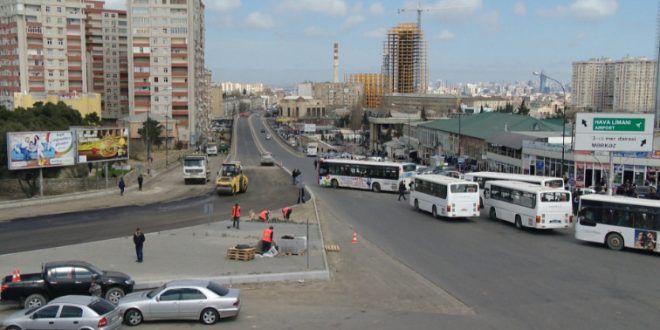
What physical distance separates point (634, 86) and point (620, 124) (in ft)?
522

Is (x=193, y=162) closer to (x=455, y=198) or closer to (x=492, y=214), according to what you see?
(x=455, y=198)

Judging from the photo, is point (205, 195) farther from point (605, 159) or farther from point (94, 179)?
point (605, 159)

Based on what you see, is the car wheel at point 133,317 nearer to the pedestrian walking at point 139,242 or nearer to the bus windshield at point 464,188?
the pedestrian walking at point 139,242


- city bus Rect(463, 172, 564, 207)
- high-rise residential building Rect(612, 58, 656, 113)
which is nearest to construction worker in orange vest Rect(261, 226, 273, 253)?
city bus Rect(463, 172, 564, 207)

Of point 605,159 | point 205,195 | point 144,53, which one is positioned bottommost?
point 205,195

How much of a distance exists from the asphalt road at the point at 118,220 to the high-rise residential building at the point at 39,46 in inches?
2649

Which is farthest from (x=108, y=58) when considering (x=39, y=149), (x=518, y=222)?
(x=518, y=222)

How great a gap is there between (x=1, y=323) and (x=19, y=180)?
27.8 m

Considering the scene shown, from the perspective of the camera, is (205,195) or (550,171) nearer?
(205,195)

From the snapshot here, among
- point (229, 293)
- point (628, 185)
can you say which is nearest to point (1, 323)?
point (229, 293)

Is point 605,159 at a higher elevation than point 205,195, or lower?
higher

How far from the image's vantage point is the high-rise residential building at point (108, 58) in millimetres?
122438

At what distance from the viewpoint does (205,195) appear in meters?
40.0

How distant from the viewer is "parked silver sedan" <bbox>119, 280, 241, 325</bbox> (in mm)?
14625
